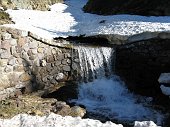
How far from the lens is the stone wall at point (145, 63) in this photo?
38.5 feet

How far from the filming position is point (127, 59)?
40.0 feet

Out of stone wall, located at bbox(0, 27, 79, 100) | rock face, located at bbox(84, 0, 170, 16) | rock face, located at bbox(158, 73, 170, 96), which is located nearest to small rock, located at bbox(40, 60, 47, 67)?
stone wall, located at bbox(0, 27, 79, 100)

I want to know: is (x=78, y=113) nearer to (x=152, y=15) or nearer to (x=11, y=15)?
(x=152, y=15)

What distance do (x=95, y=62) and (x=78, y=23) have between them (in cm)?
543

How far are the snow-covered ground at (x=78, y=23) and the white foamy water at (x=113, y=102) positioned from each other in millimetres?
2127

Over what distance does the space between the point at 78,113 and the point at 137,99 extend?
2023 mm

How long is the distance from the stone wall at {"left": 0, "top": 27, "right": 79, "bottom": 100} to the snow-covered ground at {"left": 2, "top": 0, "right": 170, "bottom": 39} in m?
1.03

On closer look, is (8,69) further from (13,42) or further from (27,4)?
(27,4)

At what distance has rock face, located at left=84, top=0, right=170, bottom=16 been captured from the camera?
1641 cm

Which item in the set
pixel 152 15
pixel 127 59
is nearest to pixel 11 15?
pixel 152 15

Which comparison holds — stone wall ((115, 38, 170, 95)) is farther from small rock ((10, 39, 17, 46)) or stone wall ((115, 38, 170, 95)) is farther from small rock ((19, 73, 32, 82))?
small rock ((10, 39, 17, 46))

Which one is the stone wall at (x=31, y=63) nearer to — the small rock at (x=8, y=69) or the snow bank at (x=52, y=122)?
the small rock at (x=8, y=69)

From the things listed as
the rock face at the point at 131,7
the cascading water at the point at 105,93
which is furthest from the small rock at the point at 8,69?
the rock face at the point at 131,7

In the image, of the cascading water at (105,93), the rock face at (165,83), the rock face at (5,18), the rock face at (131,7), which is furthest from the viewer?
the rock face at (131,7)
